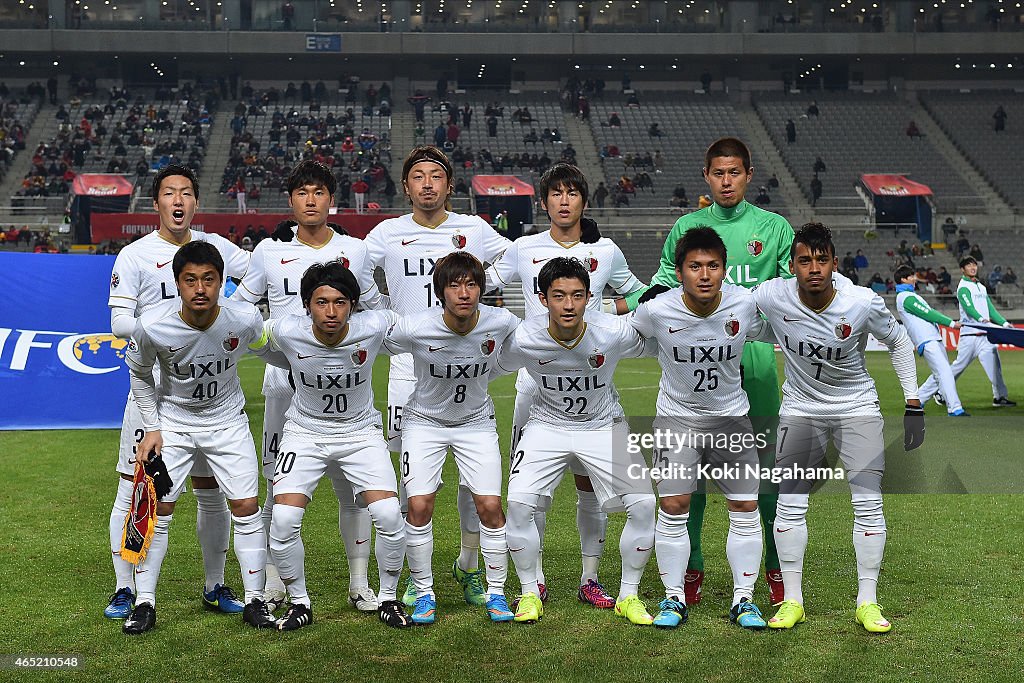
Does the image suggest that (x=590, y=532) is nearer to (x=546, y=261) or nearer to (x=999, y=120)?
(x=546, y=261)

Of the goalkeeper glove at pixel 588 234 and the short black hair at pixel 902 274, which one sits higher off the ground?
the goalkeeper glove at pixel 588 234

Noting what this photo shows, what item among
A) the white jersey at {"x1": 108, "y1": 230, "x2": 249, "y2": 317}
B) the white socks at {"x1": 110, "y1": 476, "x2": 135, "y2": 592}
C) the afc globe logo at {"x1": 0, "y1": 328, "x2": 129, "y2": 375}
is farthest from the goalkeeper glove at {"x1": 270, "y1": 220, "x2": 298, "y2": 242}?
the afc globe logo at {"x1": 0, "y1": 328, "x2": 129, "y2": 375}

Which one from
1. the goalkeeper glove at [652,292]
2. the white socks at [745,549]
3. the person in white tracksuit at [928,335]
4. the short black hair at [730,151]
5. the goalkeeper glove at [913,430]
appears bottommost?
the person in white tracksuit at [928,335]

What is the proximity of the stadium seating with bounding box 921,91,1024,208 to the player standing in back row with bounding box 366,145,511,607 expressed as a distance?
4292cm

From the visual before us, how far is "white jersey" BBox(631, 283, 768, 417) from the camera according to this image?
5824 mm

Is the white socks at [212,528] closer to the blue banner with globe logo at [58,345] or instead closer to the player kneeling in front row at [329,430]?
the player kneeling in front row at [329,430]

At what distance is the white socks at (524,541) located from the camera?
19.5ft

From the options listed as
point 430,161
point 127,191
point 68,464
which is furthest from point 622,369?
point 127,191

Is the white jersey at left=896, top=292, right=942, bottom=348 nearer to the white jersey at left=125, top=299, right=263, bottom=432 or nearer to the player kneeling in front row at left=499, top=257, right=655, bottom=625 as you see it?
the player kneeling in front row at left=499, top=257, right=655, bottom=625

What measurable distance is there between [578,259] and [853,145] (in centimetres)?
4539

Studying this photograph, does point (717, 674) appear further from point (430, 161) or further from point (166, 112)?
point (166, 112)

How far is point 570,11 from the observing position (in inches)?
2117

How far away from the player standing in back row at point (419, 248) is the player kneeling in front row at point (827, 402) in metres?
1.89

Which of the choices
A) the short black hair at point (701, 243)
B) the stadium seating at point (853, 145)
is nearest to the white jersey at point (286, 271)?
the short black hair at point (701, 243)
